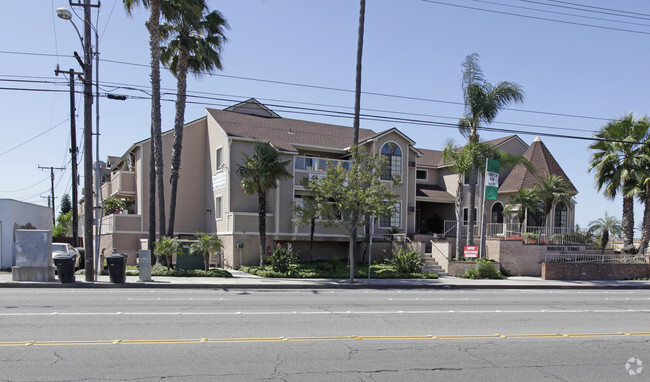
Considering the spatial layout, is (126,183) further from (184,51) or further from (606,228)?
(606,228)

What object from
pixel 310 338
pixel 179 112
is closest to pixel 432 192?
pixel 179 112

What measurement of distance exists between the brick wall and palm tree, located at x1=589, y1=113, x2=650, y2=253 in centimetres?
268

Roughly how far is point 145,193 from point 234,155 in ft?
20.8

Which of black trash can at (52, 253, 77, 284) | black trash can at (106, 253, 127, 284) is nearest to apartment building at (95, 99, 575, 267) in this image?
black trash can at (106, 253, 127, 284)

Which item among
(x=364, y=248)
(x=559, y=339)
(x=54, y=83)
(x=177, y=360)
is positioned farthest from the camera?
(x=364, y=248)

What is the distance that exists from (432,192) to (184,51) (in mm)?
18097

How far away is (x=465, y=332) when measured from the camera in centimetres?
1025

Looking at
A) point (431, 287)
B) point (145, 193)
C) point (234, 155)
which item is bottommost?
point (431, 287)

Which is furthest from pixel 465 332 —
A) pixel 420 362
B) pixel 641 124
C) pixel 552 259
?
pixel 641 124

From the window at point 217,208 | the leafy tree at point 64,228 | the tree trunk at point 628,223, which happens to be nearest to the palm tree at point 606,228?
the tree trunk at point 628,223

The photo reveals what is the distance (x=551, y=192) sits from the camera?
98.3 feet

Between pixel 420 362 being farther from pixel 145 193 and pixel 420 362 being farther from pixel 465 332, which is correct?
pixel 145 193

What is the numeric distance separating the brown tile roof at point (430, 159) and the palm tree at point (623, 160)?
10382 millimetres

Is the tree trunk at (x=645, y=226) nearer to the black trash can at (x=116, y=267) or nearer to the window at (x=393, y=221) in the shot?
the window at (x=393, y=221)
